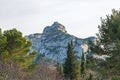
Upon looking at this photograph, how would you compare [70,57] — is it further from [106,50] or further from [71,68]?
[106,50]

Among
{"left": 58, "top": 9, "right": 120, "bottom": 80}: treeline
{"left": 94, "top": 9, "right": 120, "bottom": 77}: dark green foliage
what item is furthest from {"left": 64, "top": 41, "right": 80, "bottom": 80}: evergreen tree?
{"left": 94, "top": 9, "right": 120, "bottom": 77}: dark green foliage

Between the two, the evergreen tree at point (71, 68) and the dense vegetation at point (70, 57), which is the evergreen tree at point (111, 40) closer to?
the dense vegetation at point (70, 57)

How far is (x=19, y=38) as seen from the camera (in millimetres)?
54531

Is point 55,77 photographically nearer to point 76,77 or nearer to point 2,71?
point 76,77

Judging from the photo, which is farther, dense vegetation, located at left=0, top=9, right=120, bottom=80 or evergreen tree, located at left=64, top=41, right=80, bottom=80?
evergreen tree, located at left=64, top=41, right=80, bottom=80

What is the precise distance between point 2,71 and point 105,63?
545 inches

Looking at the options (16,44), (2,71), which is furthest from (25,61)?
(2,71)

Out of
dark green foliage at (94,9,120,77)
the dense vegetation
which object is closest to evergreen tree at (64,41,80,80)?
the dense vegetation

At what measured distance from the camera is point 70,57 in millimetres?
76188

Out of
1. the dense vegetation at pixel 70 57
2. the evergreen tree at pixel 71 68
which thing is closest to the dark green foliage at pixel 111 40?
the dense vegetation at pixel 70 57

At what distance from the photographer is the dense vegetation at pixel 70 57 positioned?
3878cm

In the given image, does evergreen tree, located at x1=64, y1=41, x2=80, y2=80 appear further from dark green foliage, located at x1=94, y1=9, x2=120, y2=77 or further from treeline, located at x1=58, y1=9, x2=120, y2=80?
dark green foliage, located at x1=94, y1=9, x2=120, y2=77

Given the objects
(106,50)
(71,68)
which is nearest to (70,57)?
(71,68)

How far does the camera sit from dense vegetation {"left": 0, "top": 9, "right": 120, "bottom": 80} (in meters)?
38.8
